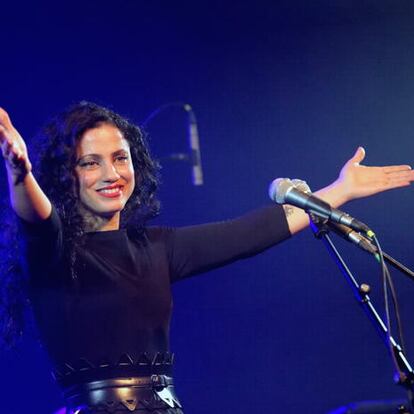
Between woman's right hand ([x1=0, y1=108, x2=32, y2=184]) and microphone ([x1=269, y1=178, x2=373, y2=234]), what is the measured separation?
0.73 m

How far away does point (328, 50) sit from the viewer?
4.82 metres

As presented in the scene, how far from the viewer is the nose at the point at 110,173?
2.92m

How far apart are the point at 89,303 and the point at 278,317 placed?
1985 millimetres

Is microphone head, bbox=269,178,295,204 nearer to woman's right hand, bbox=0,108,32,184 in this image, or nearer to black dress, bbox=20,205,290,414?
black dress, bbox=20,205,290,414

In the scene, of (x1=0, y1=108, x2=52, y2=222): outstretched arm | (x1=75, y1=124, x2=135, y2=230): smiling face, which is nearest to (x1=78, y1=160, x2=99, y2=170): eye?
(x1=75, y1=124, x2=135, y2=230): smiling face

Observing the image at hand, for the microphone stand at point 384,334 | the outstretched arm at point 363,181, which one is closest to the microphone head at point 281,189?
the microphone stand at point 384,334

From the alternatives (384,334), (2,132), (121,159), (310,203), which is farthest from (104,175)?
(384,334)

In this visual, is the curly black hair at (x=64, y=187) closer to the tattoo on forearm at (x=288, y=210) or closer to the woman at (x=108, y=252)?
the woman at (x=108, y=252)

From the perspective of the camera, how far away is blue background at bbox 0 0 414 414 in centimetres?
446

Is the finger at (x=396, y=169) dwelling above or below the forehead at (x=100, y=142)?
below

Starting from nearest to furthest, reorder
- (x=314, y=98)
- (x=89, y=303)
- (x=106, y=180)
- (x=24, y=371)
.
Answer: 1. (x=89, y=303)
2. (x=106, y=180)
3. (x=24, y=371)
4. (x=314, y=98)

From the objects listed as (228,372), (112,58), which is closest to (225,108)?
(112,58)

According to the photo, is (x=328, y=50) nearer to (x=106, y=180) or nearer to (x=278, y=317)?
(x=278, y=317)

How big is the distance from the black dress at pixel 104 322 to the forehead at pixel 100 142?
1.00 ft
